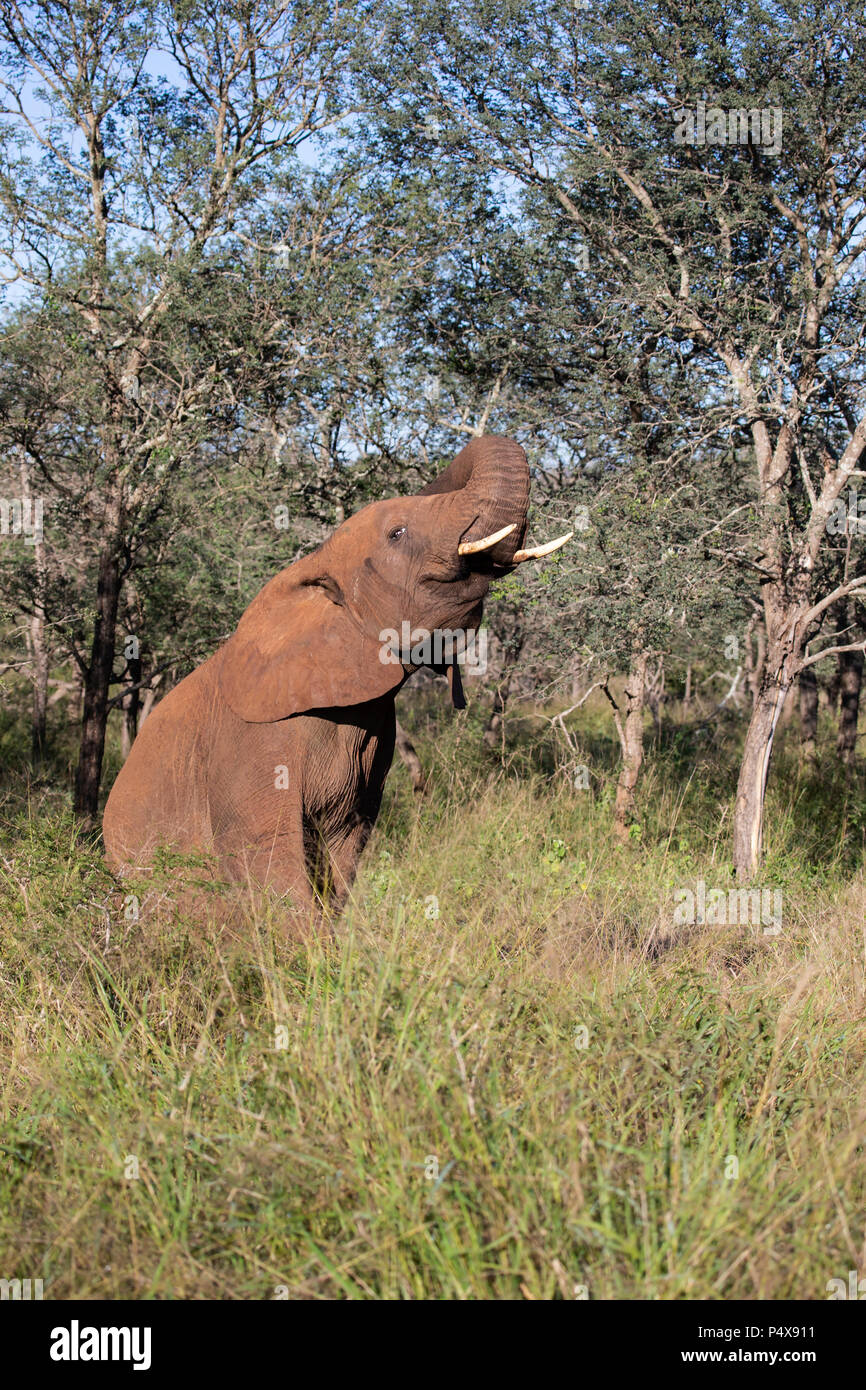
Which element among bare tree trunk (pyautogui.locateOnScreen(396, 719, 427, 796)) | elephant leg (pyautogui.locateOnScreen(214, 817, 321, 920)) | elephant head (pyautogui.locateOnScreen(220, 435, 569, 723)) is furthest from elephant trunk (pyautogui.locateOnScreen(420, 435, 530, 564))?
bare tree trunk (pyautogui.locateOnScreen(396, 719, 427, 796))

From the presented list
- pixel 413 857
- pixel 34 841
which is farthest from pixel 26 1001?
pixel 413 857

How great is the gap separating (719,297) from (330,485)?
360 cm

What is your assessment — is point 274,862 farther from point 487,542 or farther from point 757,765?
point 757,765

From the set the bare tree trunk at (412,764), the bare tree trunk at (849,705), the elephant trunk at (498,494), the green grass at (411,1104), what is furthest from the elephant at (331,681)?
the bare tree trunk at (849,705)

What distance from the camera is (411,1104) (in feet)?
10.1

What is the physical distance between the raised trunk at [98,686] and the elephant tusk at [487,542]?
18.1ft

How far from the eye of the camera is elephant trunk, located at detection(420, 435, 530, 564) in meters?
4.19

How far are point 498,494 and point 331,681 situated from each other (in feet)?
3.27

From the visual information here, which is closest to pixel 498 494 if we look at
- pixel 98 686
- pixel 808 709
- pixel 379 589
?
pixel 379 589

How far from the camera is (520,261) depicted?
8703 mm

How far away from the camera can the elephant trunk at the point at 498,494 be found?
13.7ft

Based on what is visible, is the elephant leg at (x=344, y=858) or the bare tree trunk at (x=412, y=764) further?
the bare tree trunk at (x=412, y=764)

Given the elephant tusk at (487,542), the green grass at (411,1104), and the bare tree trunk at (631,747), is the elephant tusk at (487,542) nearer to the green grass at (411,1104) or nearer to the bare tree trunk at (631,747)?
the green grass at (411,1104)

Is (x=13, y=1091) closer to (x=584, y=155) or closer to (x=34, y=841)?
(x=34, y=841)
